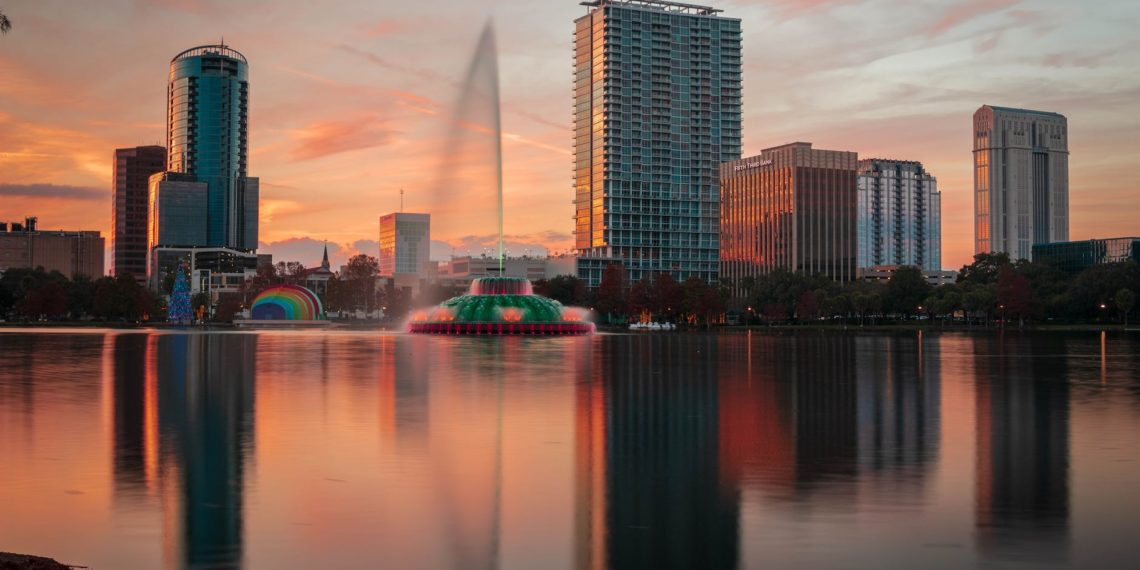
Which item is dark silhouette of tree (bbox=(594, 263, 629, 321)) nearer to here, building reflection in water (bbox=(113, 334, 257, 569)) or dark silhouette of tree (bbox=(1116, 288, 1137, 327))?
dark silhouette of tree (bbox=(1116, 288, 1137, 327))

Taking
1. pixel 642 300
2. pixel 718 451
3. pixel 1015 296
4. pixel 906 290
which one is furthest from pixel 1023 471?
pixel 906 290

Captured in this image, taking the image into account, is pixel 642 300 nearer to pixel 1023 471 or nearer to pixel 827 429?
pixel 827 429

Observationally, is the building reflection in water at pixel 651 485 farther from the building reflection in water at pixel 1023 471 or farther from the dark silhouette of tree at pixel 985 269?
the dark silhouette of tree at pixel 985 269

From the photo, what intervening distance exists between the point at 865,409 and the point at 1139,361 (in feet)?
114

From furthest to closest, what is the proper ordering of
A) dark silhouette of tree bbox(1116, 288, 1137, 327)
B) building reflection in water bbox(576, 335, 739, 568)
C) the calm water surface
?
dark silhouette of tree bbox(1116, 288, 1137, 327) < the calm water surface < building reflection in water bbox(576, 335, 739, 568)

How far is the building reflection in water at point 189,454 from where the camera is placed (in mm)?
12695

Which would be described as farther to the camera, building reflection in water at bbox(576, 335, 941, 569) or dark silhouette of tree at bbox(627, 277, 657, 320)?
dark silhouette of tree at bbox(627, 277, 657, 320)

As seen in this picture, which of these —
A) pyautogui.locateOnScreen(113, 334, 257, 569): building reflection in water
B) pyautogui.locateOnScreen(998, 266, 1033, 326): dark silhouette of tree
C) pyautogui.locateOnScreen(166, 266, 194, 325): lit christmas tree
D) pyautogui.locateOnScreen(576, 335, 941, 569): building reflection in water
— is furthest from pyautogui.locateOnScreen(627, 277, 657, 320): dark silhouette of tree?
pyautogui.locateOnScreen(113, 334, 257, 569): building reflection in water

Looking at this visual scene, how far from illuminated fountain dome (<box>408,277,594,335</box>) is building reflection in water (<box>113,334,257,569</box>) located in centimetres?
6534

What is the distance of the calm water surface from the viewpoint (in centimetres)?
1222

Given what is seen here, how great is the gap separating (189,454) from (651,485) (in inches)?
364

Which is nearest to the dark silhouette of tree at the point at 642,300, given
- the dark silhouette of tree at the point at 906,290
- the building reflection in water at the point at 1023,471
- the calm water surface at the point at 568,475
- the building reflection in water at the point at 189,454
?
the dark silhouette of tree at the point at 906,290

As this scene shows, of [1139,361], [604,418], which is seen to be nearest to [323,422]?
[604,418]

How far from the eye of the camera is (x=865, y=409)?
27.8 m
